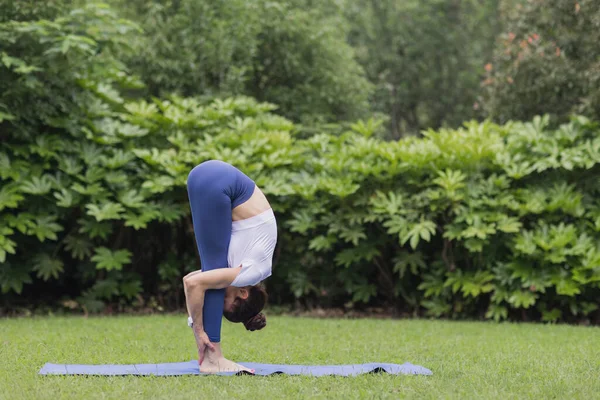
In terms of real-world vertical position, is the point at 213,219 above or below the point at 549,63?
below

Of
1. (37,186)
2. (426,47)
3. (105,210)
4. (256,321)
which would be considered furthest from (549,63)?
(426,47)

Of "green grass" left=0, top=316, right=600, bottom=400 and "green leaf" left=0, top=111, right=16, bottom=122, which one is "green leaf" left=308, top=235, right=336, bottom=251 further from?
"green leaf" left=0, top=111, right=16, bottom=122

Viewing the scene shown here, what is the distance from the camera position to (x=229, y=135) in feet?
28.2

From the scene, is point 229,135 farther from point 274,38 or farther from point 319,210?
point 274,38

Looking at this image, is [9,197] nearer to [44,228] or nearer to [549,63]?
[44,228]

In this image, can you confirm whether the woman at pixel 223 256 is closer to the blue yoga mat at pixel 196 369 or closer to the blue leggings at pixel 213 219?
the blue leggings at pixel 213 219

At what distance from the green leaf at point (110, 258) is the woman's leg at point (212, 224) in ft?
12.5

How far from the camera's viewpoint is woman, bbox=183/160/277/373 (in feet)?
14.6

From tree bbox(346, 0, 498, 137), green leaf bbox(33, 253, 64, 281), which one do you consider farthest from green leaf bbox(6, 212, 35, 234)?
tree bbox(346, 0, 498, 137)

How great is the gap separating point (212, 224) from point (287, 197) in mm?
4227

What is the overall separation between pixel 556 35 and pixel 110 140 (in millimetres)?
5829

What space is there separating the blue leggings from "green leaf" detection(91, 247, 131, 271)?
12.5 ft

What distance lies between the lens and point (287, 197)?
8.67 m

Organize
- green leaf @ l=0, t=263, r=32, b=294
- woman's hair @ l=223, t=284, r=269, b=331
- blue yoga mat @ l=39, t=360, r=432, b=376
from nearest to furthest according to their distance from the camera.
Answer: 1. blue yoga mat @ l=39, t=360, r=432, b=376
2. woman's hair @ l=223, t=284, r=269, b=331
3. green leaf @ l=0, t=263, r=32, b=294
